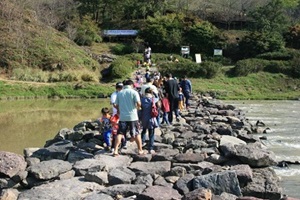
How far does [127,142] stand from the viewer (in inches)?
403

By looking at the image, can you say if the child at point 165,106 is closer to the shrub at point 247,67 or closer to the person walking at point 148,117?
the person walking at point 148,117

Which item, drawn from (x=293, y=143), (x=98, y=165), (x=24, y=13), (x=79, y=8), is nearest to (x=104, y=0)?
(x=79, y=8)

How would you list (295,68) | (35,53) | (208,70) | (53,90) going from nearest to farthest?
1. (53,90)
2. (208,70)
3. (35,53)
4. (295,68)

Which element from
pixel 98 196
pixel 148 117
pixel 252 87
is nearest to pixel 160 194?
pixel 98 196

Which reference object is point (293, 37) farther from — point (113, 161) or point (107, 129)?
point (113, 161)

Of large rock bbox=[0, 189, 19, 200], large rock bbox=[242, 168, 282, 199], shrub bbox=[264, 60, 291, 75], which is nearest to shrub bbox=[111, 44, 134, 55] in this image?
shrub bbox=[264, 60, 291, 75]

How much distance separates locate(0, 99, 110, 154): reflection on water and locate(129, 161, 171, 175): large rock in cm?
459

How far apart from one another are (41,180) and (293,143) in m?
8.24

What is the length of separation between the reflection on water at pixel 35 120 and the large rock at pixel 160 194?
5.94 metres

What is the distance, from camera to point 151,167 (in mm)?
7809

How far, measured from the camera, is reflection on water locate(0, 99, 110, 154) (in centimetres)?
1312

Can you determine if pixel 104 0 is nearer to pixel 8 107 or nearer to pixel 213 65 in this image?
pixel 213 65

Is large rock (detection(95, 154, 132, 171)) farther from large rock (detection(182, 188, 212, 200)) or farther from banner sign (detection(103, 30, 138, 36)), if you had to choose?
banner sign (detection(103, 30, 138, 36))

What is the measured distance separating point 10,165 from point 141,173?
2357 mm
